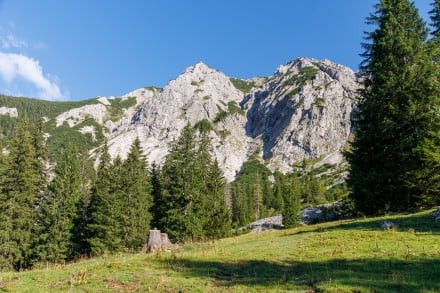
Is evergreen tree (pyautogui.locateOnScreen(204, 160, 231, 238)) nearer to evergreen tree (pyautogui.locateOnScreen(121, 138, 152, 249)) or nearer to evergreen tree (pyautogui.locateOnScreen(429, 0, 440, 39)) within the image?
evergreen tree (pyautogui.locateOnScreen(121, 138, 152, 249))

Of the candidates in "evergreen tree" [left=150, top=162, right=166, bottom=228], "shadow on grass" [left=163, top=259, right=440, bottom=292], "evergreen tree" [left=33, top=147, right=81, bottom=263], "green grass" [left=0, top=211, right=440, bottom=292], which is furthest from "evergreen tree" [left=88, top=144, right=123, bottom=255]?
"shadow on grass" [left=163, top=259, right=440, bottom=292]

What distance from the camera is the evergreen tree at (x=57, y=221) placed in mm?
43406

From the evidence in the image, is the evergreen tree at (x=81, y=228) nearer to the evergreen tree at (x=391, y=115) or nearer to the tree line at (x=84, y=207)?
the tree line at (x=84, y=207)

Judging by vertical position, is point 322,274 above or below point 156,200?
below

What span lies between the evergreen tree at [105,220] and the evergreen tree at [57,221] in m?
2.92

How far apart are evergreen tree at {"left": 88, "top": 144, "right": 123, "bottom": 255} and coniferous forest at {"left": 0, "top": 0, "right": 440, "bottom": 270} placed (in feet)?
0.50

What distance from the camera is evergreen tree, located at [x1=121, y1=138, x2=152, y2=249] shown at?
48.0 metres

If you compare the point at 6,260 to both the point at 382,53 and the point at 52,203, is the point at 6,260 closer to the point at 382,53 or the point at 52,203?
the point at 52,203

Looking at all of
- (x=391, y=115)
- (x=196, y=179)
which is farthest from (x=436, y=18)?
(x=196, y=179)

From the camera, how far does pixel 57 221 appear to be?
4525cm

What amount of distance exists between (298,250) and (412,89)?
21.0 meters

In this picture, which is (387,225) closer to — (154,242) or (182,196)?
(154,242)

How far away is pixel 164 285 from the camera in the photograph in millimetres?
→ 11508

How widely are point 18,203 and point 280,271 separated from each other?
4126cm
